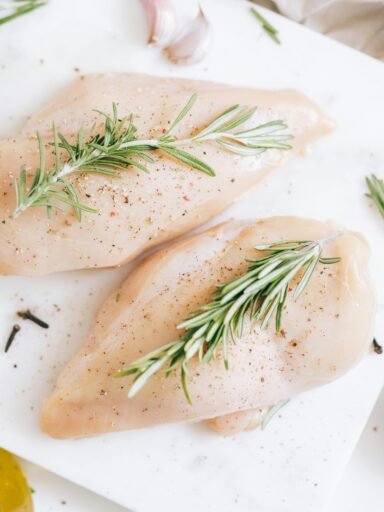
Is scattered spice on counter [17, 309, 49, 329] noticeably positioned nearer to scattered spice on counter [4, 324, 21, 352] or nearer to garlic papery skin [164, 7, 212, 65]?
scattered spice on counter [4, 324, 21, 352]

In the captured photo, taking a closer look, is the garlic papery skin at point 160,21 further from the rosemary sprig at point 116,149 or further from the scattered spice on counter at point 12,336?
the scattered spice on counter at point 12,336

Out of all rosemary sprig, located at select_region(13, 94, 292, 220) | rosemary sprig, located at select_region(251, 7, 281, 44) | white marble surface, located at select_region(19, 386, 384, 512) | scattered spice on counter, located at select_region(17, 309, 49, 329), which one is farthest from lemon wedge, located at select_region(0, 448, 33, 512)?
rosemary sprig, located at select_region(251, 7, 281, 44)

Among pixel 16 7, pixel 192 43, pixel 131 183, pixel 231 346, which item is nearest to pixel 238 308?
pixel 231 346

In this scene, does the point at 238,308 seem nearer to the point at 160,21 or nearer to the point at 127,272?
the point at 127,272

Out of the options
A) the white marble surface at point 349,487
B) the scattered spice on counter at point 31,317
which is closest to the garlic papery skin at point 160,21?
the scattered spice on counter at point 31,317

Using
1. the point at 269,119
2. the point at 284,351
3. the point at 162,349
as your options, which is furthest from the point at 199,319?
the point at 269,119
